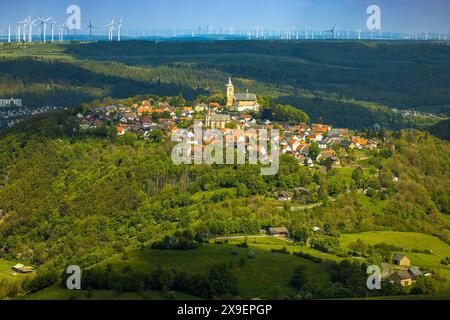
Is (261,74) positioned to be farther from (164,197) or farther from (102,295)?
(102,295)

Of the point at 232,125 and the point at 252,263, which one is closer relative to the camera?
the point at 252,263

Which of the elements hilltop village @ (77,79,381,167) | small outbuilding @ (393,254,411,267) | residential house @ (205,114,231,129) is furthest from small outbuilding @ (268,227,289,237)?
residential house @ (205,114,231,129)

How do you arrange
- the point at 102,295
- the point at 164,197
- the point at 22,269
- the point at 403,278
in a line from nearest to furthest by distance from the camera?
the point at 102,295
the point at 403,278
the point at 22,269
the point at 164,197

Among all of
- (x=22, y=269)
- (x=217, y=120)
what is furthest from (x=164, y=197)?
(x=217, y=120)

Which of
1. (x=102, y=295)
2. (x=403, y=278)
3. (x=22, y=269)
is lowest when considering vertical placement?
(x=22, y=269)

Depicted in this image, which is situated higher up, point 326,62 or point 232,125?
point 326,62

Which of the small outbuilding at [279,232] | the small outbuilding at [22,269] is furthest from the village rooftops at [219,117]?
the small outbuilding at [22,269]

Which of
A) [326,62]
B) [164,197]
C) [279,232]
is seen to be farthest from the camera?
[326,62]

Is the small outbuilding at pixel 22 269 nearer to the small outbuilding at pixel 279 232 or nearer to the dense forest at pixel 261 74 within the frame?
the small outbuilding at pixel 279 232

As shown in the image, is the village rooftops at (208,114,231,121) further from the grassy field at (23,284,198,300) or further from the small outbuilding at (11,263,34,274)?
the grassy field at (23,284,198,300)
